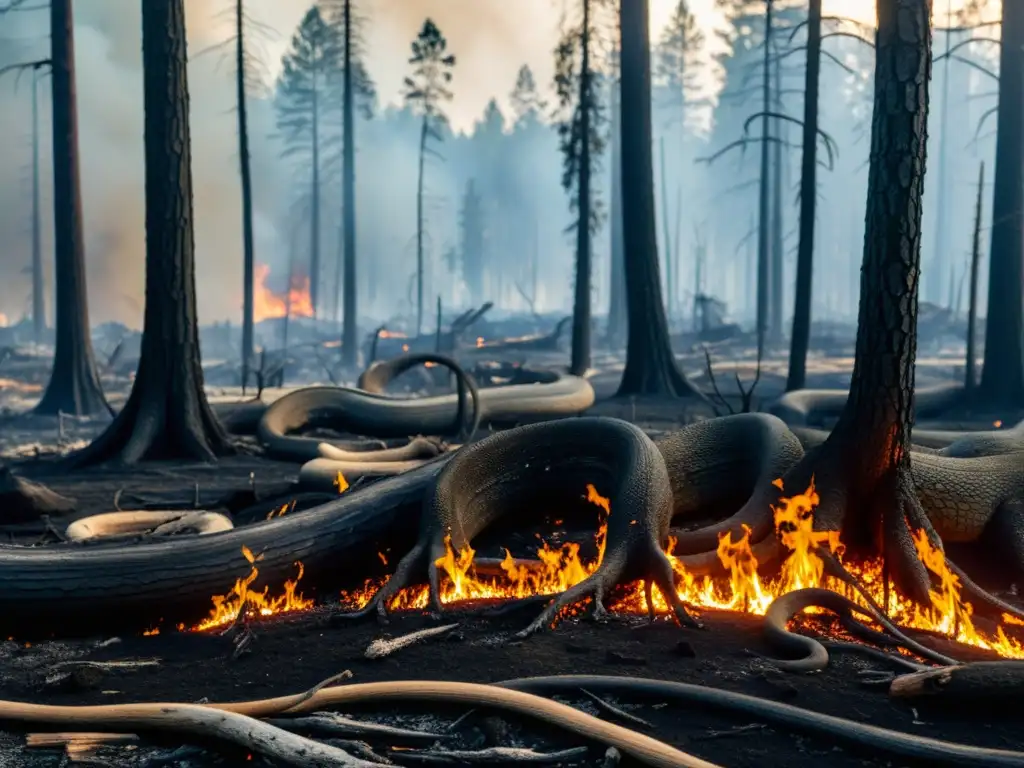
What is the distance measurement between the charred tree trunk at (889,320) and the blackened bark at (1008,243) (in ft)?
40.6

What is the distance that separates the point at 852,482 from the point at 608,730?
3.49 metres

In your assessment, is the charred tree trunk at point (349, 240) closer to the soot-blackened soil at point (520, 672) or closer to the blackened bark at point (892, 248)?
the blackened bark at point (892, 248)

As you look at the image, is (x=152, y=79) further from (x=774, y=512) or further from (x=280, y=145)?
(x=280, y=145)

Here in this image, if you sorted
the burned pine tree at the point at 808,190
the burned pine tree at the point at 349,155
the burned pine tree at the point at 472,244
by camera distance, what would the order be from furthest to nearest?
the burned pine tree at the point at 472,244, the burned pine tree at the point at 349,155, the burned pine tree at the point at 808,190

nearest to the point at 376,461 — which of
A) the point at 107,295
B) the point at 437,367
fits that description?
the point at 437,367

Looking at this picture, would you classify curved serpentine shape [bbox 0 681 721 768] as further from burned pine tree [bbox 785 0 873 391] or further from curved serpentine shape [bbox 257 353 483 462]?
burned pine tree [bbox 785 0 873 391]

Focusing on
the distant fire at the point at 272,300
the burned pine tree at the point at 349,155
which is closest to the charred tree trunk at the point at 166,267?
the burned pine tree at the point at 349,155

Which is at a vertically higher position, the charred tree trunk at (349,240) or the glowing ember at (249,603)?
the charred tree trunk at (349,240)

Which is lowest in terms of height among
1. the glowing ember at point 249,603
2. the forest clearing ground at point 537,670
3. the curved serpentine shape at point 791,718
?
the glowing ember at point 249,603

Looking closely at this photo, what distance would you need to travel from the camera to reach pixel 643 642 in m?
5.12

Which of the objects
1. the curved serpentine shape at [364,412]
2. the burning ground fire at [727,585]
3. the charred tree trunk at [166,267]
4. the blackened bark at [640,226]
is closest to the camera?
the burning ground fire at [727,585]

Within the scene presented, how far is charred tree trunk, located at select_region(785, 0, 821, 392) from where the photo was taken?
699 inches

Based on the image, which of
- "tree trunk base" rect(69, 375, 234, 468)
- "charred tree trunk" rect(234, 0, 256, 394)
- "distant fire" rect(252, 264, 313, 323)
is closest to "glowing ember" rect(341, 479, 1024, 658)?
"tree trunk base" rect(69, 375, 234, 468)

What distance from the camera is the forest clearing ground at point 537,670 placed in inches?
157
